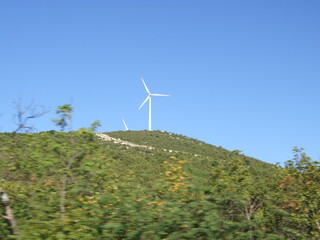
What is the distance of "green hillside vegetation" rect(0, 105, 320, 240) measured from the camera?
312 inches

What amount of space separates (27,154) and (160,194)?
10.6 feet

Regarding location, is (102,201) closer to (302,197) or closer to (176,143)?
(302,197)

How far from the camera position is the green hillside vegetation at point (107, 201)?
26.0 feet

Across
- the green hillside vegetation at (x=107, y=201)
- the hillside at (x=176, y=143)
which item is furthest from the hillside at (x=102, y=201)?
the hillside at (x=176, y=143)

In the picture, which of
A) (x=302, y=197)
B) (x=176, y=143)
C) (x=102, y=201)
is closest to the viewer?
(x=102, y=201)

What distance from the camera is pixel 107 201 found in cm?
865

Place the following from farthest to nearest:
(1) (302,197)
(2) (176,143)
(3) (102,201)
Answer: (2) (176,143) < (1) (302,197) < (3) (102,201)

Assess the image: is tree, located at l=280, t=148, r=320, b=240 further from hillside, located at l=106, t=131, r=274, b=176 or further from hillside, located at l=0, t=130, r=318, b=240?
hillside, located at l=106, t=131, r=274, b=176

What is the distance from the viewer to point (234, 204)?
904 cm

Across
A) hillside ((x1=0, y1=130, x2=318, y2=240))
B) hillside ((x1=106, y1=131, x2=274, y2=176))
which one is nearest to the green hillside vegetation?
hillside ((x1=0, y1=130, x2=318, y2=240))

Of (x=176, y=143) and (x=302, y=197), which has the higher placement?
(x=176, y=143)

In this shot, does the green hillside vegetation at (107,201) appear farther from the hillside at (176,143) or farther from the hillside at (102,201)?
the hillside at (176,143)

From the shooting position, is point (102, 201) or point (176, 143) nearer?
point (102, 201)

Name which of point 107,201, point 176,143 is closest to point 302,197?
point 107,201
